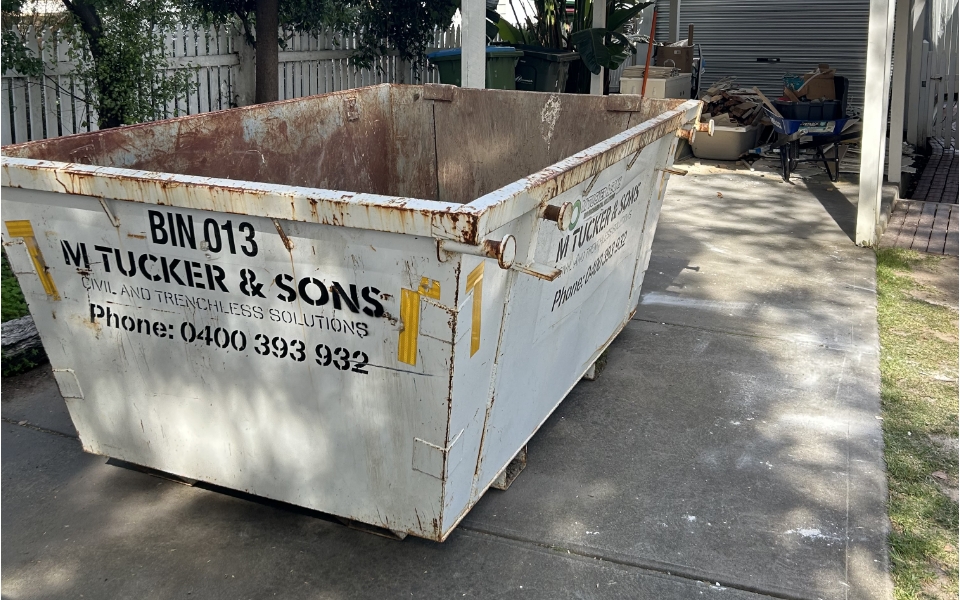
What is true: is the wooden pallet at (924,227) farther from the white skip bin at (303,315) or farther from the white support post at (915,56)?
the white skip bin at (303,315)

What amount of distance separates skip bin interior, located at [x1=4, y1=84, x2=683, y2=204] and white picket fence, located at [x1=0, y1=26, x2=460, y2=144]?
9.40 feet

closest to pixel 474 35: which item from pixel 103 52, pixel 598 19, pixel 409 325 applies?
pixel 103 52

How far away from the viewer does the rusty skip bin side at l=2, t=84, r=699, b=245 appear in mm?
2521

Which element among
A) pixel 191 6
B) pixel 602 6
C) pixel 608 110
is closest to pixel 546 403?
pixel 608 110

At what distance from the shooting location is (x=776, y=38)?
13.8 meters

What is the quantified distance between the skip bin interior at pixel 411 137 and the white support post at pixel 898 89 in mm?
4743

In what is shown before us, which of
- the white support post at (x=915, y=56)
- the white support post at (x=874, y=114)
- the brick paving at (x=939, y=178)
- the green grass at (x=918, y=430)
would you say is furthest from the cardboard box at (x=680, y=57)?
the green grass at (x=918, y=430)

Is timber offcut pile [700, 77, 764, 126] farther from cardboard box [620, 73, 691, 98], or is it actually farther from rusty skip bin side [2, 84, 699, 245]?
rusty skip bin side [2, 84, 699, 245]

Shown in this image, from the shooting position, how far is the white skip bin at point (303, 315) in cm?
Answer: 257

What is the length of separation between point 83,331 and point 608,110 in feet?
10.1

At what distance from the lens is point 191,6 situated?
27.8 feet

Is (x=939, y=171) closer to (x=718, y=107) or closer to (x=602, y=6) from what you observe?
(x=718, y=107)

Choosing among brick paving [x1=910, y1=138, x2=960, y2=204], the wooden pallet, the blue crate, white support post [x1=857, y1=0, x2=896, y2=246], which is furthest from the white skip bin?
brick paving [x1=910, y1=138, x2=960, y2=204]

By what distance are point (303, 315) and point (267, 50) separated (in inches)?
258
